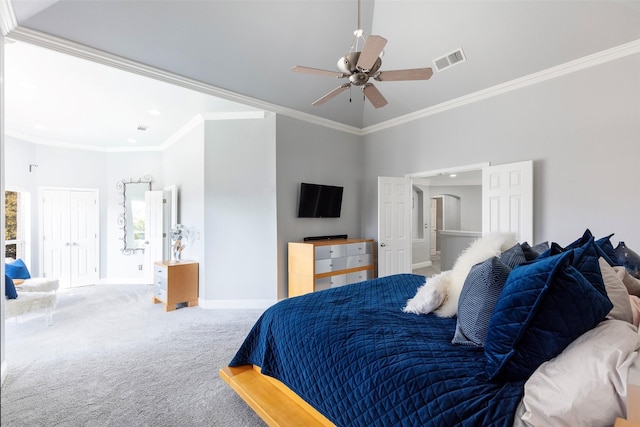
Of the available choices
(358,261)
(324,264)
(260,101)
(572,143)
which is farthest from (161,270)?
(572,143)

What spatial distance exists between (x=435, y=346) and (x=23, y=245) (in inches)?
281

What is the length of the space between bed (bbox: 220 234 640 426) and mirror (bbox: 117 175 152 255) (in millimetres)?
5472

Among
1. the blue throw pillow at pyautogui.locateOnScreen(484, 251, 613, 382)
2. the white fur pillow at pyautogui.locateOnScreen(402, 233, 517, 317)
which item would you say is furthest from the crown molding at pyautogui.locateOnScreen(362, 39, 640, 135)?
the blue throw pillow at pyautogui.locateOnScreen(484, 251, 613, 382)

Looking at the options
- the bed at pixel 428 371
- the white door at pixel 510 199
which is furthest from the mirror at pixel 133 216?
the white door at pixel 510 199

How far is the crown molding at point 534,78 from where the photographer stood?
3062 mm

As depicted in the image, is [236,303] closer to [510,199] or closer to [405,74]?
[405,74]

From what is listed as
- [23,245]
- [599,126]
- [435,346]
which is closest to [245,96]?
[435,346]

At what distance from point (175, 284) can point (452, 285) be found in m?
3.90

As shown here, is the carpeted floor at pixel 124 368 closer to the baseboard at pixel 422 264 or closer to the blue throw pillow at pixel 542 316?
the blue throw pillow at pixel 542 316

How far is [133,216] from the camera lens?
6301 millimetres

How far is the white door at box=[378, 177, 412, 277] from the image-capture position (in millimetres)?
4867

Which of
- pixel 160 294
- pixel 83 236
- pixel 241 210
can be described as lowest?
pixel 160 294

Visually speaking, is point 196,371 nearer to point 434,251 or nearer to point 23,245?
point 23,245

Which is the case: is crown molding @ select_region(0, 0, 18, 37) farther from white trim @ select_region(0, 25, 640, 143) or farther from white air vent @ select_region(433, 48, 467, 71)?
white air vent @ select_region(433, 48, 467, 71)
